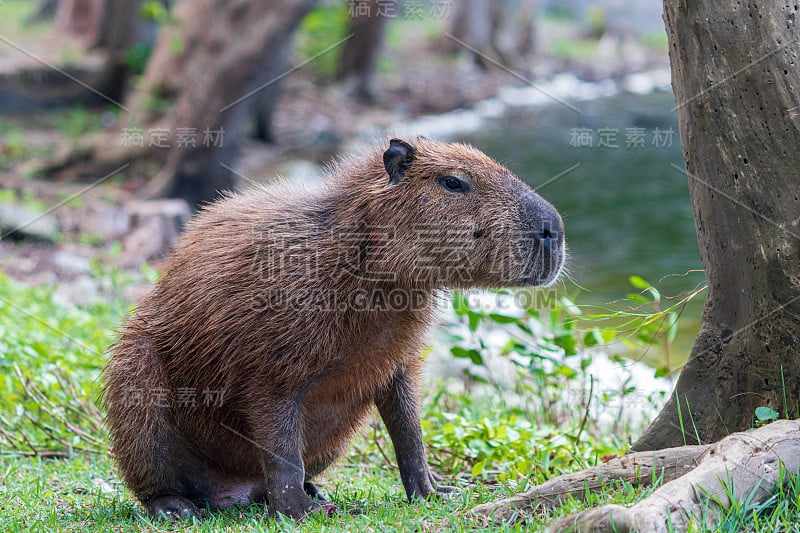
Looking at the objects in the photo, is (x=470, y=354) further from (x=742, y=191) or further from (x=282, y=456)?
(x=742, y=191)

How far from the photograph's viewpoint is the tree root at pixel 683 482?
2.67 meters

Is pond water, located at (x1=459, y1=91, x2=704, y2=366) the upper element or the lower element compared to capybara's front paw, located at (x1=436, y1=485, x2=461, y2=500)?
lower

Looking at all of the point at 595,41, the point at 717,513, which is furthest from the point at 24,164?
the point at 595,41

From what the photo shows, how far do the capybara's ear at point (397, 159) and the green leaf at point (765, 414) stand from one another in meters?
1.71

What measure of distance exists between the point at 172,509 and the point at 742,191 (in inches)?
107

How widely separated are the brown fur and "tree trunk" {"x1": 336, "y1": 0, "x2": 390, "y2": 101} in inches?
601

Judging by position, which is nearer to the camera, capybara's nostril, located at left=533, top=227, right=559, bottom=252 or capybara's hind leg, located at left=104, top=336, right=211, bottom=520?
capybara's nostril, located at left=533, top=227, right=559, bottom=252

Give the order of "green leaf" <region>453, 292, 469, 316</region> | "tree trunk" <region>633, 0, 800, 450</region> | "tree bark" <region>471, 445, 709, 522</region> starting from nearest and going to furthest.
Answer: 1. "tree bark" <region>471, 445, 709, 522</region>
2. "tree trunk" <region>633, 0, 800, 450</region>
3. "green leaf" <region>453, 292, 469, 316</region>

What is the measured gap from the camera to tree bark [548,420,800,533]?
2641mm

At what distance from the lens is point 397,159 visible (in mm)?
3717

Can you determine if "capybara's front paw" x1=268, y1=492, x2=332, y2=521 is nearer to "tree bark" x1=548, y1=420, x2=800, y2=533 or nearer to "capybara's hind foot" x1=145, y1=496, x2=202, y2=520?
"capybara's hind foot" x1=145, y1=496, x2=202, y2=520

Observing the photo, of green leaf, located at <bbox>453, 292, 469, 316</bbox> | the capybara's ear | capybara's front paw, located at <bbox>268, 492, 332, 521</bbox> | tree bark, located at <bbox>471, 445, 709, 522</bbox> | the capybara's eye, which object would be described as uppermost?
the capybara's ear

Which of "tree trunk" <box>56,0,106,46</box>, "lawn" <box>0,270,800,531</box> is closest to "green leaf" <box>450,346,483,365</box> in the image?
"lawn" <box>0,270,800,531</box>

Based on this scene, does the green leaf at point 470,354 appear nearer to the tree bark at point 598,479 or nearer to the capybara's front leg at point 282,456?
the capybara's front leg at point 282,456
